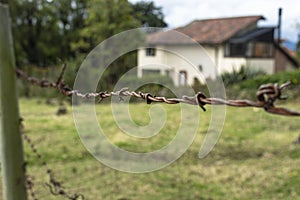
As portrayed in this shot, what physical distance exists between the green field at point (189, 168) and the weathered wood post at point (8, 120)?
15.4 inches

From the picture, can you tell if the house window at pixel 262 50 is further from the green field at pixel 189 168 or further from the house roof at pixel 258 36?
the green field at pixel 189 168

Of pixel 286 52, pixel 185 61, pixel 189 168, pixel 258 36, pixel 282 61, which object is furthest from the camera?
pixel 286 52

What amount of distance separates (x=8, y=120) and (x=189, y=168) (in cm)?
150

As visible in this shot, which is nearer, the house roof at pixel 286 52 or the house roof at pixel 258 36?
the house roof at pixel 258 36

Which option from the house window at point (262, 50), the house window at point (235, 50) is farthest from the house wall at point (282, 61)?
the house window at point (235, 50)

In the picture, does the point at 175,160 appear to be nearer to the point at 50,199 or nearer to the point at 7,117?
the point at 50,199

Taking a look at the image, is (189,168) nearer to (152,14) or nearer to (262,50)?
(152,14)

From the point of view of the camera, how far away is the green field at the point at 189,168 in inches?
66.9

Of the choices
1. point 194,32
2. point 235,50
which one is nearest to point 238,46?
point 235,50

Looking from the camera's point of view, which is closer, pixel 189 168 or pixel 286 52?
pixel 189 168

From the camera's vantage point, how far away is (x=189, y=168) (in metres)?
2.09

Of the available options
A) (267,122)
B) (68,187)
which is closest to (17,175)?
(68,187)

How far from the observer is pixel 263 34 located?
7500 mm

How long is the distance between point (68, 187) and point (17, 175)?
3.64 ft
